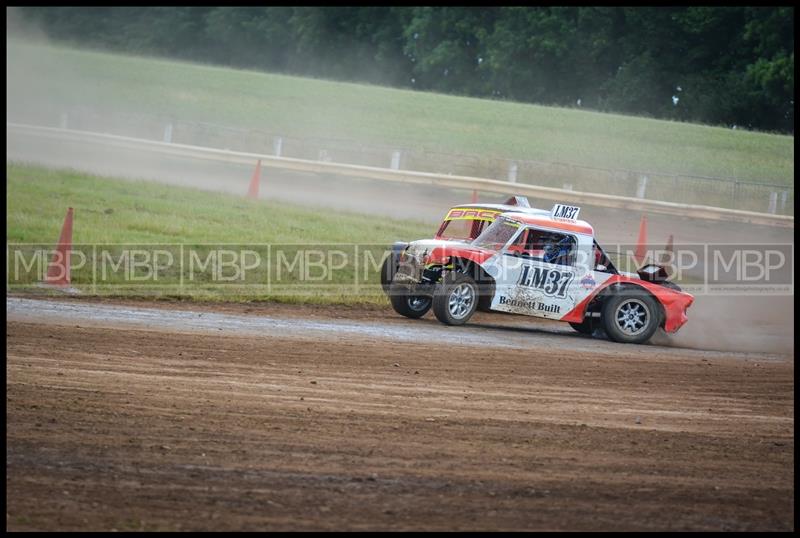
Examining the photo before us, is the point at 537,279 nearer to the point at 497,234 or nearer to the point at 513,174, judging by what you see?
the point at 497,234

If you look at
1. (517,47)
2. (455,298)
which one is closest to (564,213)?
(455,298)

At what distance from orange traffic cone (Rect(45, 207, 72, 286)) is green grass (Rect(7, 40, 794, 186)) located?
90.8 ft

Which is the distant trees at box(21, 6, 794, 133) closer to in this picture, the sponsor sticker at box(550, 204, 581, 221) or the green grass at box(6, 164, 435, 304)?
the green grass at box(6, 164, 435, 304)

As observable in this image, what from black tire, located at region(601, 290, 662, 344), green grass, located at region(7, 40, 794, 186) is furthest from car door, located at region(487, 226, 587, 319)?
green grass, located at region(7, 40, 794, 186)

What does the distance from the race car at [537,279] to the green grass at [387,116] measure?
1011 inches

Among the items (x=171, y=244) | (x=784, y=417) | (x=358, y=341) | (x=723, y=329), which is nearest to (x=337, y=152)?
(x=171, y=244)

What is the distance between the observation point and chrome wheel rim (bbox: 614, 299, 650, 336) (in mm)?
15523

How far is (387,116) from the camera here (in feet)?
162

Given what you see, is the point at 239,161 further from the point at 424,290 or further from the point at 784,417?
the point at 784,417

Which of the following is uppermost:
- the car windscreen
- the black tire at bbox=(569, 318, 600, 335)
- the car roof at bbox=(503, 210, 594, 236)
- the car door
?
the car roof at bbox=(503, 210, 594, 236)

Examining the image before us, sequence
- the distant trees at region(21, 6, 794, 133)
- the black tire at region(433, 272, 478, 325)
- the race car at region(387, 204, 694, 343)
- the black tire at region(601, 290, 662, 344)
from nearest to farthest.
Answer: the black tire at region(433, 272, 478, 325) → the race car at region(387, 204, 694, 343) → the black tire at region(601, 290, 662, 344) → the distant trees at region(21, 6, 794, 133)

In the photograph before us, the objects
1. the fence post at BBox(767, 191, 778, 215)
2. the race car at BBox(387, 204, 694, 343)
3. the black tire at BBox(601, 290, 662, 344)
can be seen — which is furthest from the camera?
the fence post at BBox(767, 191, 778, 215)

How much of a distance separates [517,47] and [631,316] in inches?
1760

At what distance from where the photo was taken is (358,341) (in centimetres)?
1329
